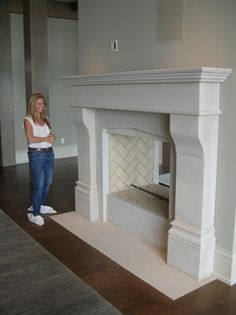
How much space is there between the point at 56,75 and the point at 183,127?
4823 millimetres

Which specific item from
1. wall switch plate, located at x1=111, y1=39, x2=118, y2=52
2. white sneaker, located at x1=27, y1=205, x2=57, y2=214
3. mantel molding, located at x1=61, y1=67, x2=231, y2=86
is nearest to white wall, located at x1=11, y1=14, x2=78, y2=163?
white sneaker, located at x1=27, y1=205, x2=57, y2=214

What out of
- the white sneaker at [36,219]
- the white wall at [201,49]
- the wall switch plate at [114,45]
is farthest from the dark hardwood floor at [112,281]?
the wall switch plate at [114,45]

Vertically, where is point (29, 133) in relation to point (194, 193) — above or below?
above

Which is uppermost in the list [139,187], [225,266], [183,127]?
[183,127]

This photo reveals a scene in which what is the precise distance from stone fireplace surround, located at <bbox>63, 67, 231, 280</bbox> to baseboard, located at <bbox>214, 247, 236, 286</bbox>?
0.05m

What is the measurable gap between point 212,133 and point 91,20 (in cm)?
190

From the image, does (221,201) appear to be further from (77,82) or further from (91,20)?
(91,20)

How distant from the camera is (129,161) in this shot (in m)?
3.86

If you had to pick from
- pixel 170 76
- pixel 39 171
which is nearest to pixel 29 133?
pixel 39 171

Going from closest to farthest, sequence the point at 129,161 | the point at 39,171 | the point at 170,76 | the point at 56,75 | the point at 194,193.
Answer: the point at 170,76 → the point at 194,193 → the point at 39,171 → the point at 129,161 → the point at 56,75

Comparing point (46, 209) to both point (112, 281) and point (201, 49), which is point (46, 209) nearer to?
point (112, 281)

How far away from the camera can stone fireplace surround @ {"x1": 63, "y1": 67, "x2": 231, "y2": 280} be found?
7.94 feet

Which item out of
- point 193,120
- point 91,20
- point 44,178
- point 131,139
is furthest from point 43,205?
point 193,120

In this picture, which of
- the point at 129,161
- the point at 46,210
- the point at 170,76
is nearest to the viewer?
the point at 170,76
